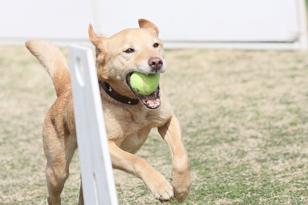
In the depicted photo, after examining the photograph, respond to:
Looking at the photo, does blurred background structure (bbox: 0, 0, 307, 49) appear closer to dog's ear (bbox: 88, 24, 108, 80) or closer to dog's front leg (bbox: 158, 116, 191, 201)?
dog's ear (bbox: 88, 24, 108, 80)

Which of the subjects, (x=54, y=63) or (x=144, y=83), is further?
(x=54, y=63)

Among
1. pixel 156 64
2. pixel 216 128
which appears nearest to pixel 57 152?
pixel 156 64

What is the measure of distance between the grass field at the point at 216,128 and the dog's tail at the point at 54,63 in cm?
106

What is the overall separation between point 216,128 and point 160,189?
390 centimetres

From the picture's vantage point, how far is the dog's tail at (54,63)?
6.18m

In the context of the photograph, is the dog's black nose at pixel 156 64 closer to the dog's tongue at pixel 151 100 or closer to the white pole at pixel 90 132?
the dog's tongue at pixel 151 100

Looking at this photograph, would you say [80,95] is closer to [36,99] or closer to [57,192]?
[57,192]

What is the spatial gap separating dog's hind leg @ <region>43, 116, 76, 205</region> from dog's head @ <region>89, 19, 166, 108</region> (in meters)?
0.58

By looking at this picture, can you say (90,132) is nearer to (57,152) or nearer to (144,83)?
(144,83)

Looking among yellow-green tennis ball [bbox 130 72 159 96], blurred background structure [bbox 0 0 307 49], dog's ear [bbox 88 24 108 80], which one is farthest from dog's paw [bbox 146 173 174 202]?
blurred background structure [bbox 0 0 307 49]

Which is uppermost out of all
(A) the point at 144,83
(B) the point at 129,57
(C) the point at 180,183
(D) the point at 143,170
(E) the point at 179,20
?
(E) the point at 179,20

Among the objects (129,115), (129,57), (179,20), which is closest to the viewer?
(129,57)

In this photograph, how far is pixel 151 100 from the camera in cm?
532

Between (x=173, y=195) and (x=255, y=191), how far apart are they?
1.54 m
